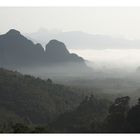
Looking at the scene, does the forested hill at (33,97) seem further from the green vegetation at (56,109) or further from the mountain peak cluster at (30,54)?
the mountain peak cluster at (30,54)

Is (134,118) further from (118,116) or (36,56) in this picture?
(36,56)

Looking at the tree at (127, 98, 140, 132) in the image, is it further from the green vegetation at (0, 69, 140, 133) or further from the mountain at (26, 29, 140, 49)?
the mountain at (26, 29, 140, 49)

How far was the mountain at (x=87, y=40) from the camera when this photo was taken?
805 centimetres

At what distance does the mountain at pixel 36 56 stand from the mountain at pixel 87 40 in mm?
121

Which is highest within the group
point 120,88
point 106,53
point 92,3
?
point 92,3

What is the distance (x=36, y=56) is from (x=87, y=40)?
2.63ft

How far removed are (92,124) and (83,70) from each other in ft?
2.53

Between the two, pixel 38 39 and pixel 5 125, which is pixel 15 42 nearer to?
pixel 38 39

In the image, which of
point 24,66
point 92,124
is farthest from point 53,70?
point 92,124

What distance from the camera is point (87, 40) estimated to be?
8117 millimetres

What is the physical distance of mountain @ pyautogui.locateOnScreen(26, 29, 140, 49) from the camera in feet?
26.4

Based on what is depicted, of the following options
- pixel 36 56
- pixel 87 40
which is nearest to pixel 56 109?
pixel 36 56

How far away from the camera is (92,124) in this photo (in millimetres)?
7883

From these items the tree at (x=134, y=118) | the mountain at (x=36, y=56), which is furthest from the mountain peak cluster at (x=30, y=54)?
the tree at (x=134, y=118)
